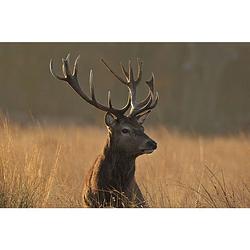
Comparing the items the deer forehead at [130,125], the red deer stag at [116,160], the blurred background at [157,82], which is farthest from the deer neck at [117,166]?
the blurred background at [157,82]

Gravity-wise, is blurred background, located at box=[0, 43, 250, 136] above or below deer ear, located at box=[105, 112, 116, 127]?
above

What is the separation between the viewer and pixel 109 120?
7.87 meters

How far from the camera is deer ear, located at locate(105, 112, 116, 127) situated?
25.8ft

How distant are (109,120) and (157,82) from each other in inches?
76.4

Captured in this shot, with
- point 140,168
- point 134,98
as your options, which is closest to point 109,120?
point 134,98

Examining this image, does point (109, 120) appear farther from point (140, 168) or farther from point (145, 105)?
point (140, 168)

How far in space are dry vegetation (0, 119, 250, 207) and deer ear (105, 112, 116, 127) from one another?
0.59 meters

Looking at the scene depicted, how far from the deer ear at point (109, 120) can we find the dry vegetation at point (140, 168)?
1.94ft

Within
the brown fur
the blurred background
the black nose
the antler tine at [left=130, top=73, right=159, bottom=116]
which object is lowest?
the brown fur

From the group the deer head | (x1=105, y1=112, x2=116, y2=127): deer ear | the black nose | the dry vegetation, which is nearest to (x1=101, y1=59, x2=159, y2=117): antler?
the deer head

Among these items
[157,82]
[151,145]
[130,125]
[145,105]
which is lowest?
[151,145]

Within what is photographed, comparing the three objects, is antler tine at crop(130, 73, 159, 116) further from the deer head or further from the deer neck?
the deer neck
